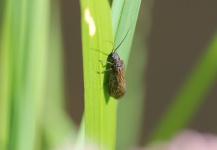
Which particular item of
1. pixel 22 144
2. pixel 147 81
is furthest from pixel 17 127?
pixel 147 81

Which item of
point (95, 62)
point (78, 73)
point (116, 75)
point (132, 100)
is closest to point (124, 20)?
point (95, 62)

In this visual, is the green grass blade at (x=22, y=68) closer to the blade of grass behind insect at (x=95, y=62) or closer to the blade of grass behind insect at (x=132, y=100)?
the blade of grass behind insect at (x=95, y=62)

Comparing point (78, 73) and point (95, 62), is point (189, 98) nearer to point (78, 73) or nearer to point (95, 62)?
point (95, 62)

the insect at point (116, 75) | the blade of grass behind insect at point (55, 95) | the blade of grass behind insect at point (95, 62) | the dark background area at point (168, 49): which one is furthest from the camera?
the dark background area at point (168, 49)

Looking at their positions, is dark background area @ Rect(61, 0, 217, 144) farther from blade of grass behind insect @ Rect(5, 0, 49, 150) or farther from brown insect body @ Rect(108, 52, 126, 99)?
blade of grass behind insect @ Rect(5, 0, 49, 150)

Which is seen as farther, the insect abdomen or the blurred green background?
the insect abdomen

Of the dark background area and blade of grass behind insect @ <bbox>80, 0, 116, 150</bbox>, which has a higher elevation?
blade of grass behind insect @ <bbox>80, 0, 116, 150</bbox>

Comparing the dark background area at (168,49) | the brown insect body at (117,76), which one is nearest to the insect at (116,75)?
the brown insect body at (117,76)

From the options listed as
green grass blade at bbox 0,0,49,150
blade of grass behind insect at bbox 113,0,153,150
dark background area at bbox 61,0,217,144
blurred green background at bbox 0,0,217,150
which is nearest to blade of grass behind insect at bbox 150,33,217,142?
blurred green background at bbox 0,0,217,150
